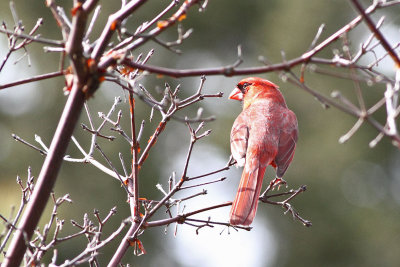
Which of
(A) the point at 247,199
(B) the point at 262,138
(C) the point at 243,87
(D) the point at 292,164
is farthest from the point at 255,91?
(D) the point at 292,164

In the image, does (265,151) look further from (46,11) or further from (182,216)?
(46,11)

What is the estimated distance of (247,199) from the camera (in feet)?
12.4

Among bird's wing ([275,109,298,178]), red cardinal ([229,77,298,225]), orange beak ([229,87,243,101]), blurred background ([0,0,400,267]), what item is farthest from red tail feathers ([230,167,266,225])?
blurred background ([0,0,400,267])

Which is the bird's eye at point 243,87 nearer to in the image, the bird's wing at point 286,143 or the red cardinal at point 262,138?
the red cardinal at point 262,138

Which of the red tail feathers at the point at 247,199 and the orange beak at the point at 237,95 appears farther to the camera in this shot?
the orange beak at the point at 237,95

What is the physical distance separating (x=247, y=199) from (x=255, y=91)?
1640mm

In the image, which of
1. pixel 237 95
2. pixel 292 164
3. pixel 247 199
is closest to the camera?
pixel 247 199

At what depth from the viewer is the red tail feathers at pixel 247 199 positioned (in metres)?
3.58

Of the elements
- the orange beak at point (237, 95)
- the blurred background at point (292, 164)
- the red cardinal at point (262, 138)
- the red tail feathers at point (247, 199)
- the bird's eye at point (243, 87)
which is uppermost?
the blurred background at point (292, 164)

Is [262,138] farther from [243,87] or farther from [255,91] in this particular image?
[243,87]

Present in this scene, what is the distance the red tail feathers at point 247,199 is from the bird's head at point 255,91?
3.06ft

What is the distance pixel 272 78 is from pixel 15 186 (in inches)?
275

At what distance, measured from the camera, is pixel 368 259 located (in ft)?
62.3

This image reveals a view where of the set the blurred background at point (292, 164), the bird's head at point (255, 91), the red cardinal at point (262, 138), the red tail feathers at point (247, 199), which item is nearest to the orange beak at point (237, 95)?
the bird's head at point (255, 91)
